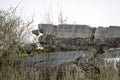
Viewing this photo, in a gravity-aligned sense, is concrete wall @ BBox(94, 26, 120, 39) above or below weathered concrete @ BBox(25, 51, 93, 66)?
above

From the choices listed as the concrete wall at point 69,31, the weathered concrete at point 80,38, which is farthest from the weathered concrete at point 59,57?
the concrete wall at point 69,31

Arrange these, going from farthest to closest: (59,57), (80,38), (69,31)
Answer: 1. (69,31)
2. (80,38)
3. (59,57)

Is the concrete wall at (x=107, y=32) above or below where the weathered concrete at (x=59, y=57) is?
above

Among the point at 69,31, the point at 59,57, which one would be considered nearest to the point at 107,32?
the point at 69,31

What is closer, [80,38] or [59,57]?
[59,57]

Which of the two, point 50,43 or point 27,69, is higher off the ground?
point 50,43

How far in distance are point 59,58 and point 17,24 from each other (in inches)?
58.7

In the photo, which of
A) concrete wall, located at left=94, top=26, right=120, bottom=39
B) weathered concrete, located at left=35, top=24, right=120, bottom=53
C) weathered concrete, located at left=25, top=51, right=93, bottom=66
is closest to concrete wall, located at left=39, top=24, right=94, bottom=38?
weathered concrete, located at left=35, top=24, right=120, bottom=53

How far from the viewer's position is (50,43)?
7.43 m

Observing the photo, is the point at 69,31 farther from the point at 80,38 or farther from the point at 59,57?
the point at 59,57

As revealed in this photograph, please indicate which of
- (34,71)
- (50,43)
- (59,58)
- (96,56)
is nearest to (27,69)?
(34,71)

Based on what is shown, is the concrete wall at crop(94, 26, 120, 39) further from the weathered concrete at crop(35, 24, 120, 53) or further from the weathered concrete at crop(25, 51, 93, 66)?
the weathered concrete at crop(25, 51, 93, 66)

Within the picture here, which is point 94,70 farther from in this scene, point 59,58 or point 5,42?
point 5,42

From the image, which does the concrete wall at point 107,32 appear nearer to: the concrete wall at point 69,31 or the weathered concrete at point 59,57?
the concrete wall at point 69,31
